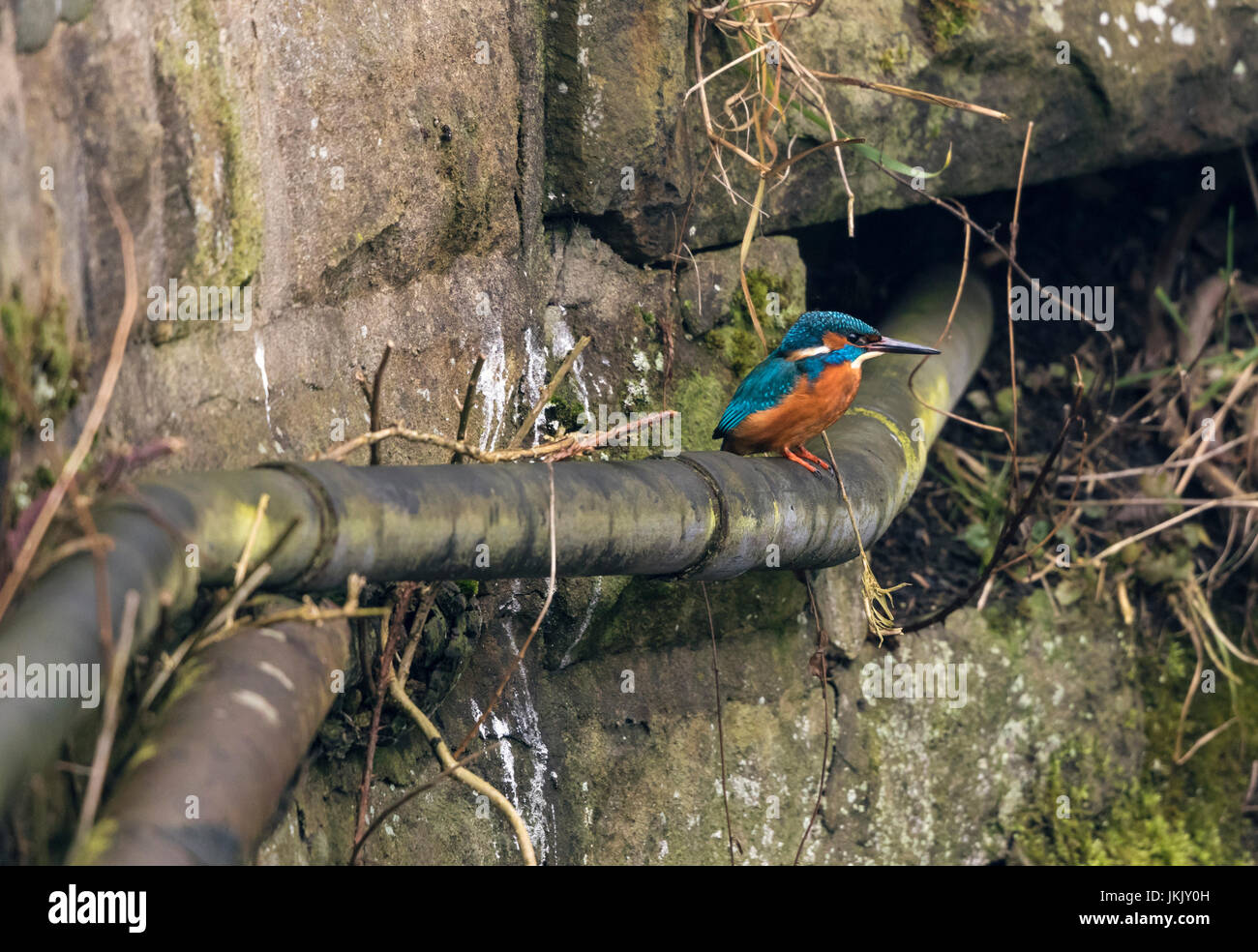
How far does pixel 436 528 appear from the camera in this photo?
1.73 m

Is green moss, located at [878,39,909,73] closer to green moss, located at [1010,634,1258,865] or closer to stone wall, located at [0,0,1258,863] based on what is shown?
stone wall, located at [0,0,1258,863]

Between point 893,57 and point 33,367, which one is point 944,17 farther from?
point 33,367

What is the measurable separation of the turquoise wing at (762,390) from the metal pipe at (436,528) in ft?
0.52

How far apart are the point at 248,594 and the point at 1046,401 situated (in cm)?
343

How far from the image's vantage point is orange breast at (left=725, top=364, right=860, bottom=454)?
2625 millimetres

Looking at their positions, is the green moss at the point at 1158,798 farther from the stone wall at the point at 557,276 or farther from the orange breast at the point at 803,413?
the orange breast at the point at 803,413

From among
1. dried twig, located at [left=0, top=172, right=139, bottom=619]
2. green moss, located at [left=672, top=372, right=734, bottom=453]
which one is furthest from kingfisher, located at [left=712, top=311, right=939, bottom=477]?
dried twig, located at [left=0, top=172, right=139, bottom=619]

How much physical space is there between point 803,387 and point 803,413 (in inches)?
2.3

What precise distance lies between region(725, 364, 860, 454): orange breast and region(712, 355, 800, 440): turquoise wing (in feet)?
0.05

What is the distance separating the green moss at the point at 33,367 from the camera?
4.51 feet

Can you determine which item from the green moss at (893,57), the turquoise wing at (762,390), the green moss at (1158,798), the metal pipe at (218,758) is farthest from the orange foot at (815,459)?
the green moss at (1158,798)

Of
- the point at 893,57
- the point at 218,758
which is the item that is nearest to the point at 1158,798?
the point at 893,57

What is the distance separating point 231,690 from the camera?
1.46 meters
